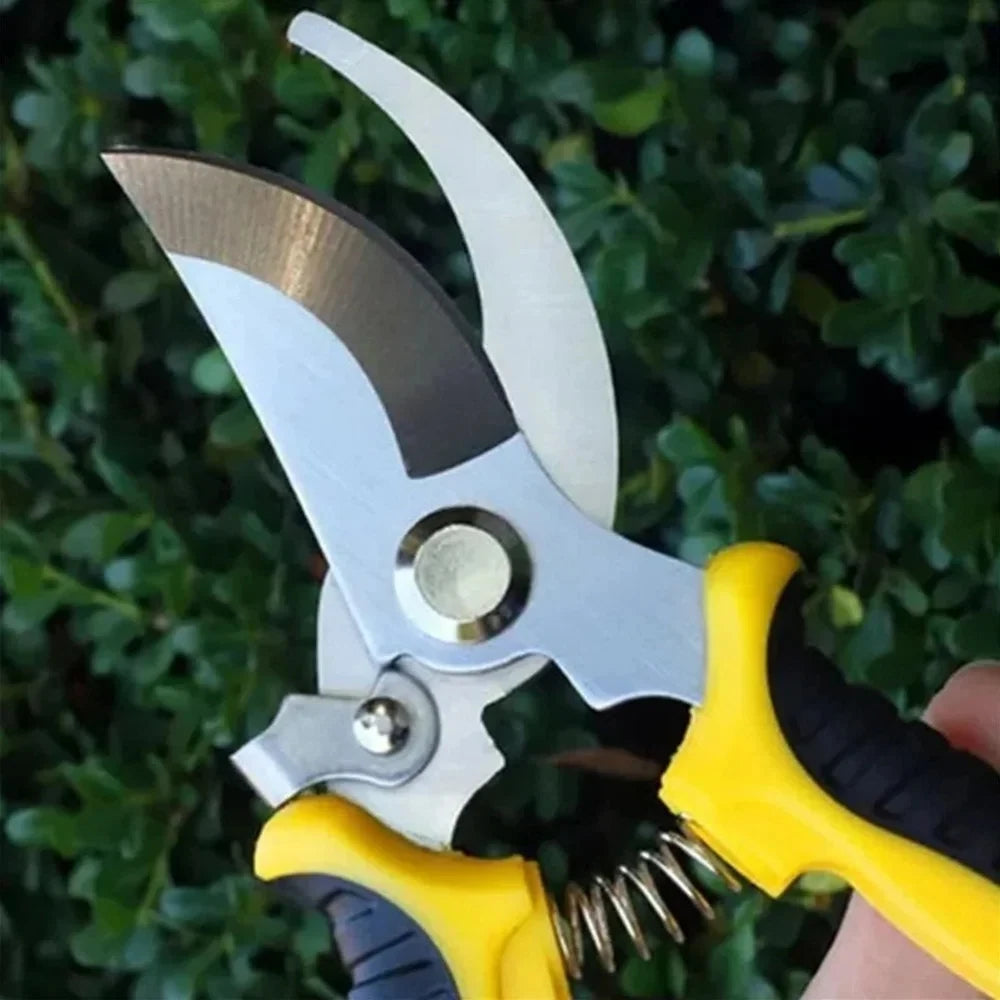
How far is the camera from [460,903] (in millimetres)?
621

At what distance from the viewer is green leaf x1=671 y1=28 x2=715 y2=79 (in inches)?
29.7

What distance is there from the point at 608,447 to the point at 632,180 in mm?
204

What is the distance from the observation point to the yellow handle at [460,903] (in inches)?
24.4

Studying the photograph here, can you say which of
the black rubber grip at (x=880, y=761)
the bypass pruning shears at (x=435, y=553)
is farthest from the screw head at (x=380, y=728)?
the black rubber grip at (x=880, y=761)

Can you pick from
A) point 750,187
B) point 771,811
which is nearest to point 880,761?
point 771,811

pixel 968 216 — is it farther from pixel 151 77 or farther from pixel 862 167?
pixel 151 77

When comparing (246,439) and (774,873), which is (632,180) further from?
(774,873)

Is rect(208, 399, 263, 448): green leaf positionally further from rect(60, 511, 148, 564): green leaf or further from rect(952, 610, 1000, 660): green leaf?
rect(952, 610, 1000, 660): green leaf

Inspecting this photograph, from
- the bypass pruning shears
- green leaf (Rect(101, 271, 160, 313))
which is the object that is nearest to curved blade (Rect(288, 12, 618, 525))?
the bypass pruning shears

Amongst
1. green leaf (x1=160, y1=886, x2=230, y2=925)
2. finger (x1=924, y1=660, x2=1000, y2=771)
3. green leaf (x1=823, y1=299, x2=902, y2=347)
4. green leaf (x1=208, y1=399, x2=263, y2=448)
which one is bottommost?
green leaf (x1=160, y1=886, x2=230, y2=925)

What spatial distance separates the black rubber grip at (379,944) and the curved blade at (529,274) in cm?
14

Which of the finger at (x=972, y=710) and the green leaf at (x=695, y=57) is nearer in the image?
the finger at (x=972, y=710)

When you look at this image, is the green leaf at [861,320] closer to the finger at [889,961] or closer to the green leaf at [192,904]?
Result: the finger at [889,961]

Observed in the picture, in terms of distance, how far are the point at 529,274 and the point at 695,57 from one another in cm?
15
